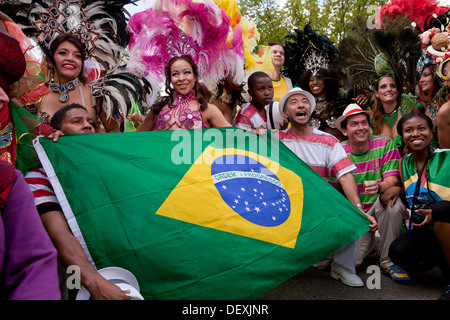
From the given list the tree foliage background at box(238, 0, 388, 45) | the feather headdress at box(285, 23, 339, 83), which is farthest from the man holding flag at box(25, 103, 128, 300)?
the tree foliage background at box(238, 0, 388, 45)

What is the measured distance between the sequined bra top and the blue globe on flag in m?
0.76

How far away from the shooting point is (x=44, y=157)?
212 centimetres

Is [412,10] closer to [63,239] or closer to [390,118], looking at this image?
[390,118]

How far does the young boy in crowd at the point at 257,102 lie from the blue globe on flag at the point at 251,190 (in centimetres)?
189

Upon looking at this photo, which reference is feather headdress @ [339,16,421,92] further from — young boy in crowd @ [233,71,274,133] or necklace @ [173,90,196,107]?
necklace @ [173,90,196,107]

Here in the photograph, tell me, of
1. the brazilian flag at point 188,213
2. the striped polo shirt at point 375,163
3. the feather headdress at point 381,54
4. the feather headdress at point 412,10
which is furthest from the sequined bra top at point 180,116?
the feather headdress at point 412,10

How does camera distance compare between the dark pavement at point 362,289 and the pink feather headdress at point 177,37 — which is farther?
the pink feather headdress at point 177,37

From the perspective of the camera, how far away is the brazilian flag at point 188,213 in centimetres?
191

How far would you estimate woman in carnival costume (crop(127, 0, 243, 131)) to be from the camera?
10.6 feet

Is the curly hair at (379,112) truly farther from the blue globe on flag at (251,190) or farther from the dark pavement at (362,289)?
the blue globe on flag at (251,190)

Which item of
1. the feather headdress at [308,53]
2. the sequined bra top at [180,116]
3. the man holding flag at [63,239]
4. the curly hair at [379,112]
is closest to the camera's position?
the man holding flag at [63,239]

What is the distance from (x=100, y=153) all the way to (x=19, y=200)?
1043 mm

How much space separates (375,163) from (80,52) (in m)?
3.16
